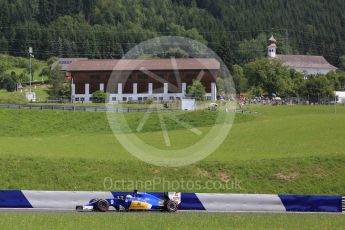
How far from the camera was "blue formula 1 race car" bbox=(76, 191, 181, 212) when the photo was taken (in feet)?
110

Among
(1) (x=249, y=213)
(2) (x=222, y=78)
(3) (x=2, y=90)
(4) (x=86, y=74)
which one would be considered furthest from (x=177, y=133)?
(3) (x=2, y=90)

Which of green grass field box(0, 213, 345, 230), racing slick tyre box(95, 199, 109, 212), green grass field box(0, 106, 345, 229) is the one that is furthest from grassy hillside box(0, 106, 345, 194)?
green grass field box(0, 213, 345, 230)

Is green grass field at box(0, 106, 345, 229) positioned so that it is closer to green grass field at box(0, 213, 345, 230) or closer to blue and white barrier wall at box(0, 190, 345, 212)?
green grass field at box(0, 213, 345, 230)

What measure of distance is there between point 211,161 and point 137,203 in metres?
14.4

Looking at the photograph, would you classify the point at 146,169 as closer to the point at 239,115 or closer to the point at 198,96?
the point at 239,115

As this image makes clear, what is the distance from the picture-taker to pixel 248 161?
157ft

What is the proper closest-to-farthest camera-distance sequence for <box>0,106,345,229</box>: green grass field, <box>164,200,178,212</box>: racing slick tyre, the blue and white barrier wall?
<box>0,106,345,229</box>: green grass field
<box>164,200,178,212</box>: racing slick tyre
the blue and white barrier wall

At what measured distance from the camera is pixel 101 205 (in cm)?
3359

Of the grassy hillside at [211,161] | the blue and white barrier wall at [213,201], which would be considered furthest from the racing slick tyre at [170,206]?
the grassy hillside at [211,161]

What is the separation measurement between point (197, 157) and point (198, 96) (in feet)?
248

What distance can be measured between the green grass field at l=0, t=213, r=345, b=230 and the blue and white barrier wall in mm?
2705

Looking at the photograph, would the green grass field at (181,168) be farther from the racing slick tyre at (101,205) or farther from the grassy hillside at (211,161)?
the racing slick tyre at (101,205)

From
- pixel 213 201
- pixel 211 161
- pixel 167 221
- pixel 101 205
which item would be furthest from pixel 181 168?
pixel 167 221

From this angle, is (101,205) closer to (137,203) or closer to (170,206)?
(137,203)
